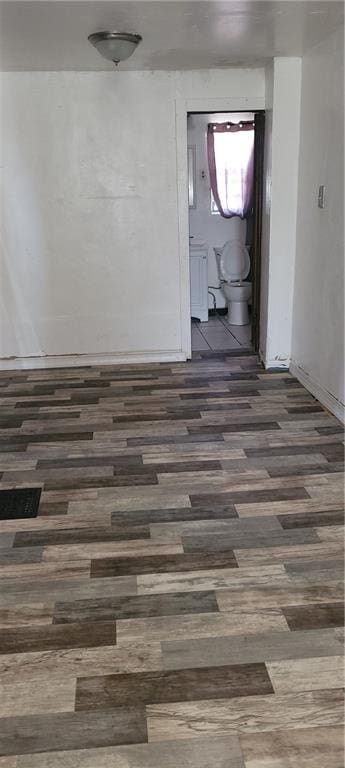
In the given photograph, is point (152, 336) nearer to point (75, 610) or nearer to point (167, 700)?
point (75, 610)

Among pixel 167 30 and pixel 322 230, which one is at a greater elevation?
pixel 167 30

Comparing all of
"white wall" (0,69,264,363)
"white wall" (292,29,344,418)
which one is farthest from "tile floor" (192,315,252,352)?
"white wall" (292,29,344,418)

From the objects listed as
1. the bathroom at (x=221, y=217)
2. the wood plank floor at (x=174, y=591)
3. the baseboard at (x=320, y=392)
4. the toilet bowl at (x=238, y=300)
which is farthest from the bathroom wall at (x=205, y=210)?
the wood plank floor at (x=174, y=591)

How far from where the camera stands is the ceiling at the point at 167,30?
2.90m

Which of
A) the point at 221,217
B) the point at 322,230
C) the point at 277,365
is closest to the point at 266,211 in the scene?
the point at 322,230

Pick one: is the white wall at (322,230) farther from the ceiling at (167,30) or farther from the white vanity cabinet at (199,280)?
the white vanity cabinet at (199,280)

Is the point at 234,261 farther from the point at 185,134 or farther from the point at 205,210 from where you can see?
the point at 185,134

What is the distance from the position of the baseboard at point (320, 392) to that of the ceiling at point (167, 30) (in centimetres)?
210

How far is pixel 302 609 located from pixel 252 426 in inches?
65.6

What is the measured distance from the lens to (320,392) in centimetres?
406

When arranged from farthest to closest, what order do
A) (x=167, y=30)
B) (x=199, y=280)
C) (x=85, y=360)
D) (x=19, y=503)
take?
(x=199, y=280)
(x=85, y=360)
(x=167, y=30)
(x=19, y=503)

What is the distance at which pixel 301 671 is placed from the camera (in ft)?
5.97

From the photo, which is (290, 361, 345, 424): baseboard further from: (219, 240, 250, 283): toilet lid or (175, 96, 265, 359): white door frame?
(219, 240, 250, 283): toilet lid

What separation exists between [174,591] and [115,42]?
9.50 feet
